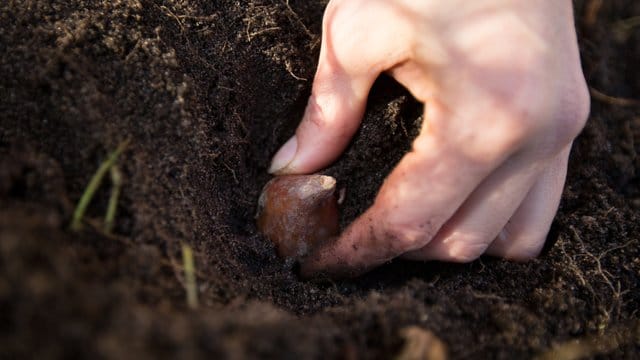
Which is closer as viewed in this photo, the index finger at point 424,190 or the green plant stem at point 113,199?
the green plant stem at point 113,199

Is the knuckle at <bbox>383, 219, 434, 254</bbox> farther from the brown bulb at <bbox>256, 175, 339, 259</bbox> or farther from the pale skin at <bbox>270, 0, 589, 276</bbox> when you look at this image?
the brown bulb at <bbox>256, 175, 339, 259</bbox>

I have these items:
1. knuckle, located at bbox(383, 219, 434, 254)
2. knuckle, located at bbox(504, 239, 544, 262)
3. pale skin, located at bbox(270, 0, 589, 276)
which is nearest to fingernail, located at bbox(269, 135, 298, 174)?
pale skin, located at bbox(270, 0, 589, 276)

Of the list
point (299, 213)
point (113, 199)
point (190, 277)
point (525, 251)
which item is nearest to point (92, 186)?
point (113, 199)

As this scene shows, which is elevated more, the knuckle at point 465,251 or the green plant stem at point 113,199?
the green plant stem at point 113,199

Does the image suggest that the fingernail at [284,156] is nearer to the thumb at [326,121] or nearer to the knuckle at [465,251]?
the thumb at [326,121]

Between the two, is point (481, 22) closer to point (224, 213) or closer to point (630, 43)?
point (224, 213)

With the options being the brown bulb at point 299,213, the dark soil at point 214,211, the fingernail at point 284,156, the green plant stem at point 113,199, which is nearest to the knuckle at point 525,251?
the dark soil at point 214,211

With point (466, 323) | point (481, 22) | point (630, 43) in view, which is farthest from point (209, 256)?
point (630, 43)

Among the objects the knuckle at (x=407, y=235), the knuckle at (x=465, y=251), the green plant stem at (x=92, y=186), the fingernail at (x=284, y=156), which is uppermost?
the green plant stem at (x=92, y=186)
